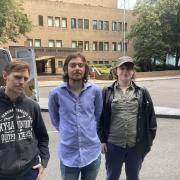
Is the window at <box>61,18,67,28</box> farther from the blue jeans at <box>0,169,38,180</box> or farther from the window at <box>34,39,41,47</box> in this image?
the blue jeans at <box>0,169,38,180</box>

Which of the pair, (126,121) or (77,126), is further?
(126,121)

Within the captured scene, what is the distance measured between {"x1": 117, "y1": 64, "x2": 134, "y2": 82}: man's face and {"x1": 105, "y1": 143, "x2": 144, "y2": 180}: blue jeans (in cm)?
69

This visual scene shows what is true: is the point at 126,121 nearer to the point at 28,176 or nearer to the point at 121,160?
the point at 121,160

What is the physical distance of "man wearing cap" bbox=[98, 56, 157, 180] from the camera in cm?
467

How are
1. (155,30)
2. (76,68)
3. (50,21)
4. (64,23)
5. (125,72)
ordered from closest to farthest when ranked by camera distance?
(76,68)
(125,72)
(155,30)
(50,21)
(64,23)

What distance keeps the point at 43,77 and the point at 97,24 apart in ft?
90.7

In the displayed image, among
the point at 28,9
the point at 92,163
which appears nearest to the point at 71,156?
the point at 92,163

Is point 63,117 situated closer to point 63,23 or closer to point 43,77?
point 43,77

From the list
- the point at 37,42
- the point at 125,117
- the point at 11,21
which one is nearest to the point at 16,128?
the point at 125,117

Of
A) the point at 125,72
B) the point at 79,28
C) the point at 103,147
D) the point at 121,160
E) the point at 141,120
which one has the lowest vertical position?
the point at 121,160

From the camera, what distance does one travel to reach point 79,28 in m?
71.1

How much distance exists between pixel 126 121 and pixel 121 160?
0.42 m

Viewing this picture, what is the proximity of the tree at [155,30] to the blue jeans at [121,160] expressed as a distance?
54086 mm

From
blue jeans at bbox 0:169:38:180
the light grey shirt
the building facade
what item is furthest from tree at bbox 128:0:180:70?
blue jeans at bbox 0:169:38:180
